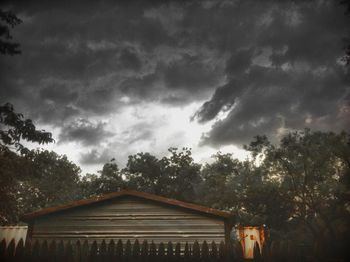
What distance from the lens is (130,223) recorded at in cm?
1179

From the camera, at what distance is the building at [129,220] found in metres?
11.4

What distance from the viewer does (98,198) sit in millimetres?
11938

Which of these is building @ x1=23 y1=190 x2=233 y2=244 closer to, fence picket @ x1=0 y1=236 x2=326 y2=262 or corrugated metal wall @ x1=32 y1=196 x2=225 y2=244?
corrugated metal wall @ x1=32 y1=196 x2=225 y2=244

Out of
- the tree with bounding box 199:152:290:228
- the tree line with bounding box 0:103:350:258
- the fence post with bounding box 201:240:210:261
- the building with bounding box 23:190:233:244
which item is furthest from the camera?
the tree with bounding box 199:152:290:228

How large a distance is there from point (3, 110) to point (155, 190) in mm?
30582

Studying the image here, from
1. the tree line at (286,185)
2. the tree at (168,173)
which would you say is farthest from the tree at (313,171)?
the tree at (168,173)

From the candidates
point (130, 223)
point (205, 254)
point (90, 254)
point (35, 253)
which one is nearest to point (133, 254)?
point (90, 254)

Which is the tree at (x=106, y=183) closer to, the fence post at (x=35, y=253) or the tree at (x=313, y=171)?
the tree at (x=313, y=171)

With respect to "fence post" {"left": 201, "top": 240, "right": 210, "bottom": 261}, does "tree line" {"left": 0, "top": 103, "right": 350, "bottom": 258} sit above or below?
above

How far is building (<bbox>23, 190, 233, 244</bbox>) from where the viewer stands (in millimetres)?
11414

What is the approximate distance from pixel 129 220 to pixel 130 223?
0.13 meters

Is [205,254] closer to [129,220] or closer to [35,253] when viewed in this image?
[35,253]

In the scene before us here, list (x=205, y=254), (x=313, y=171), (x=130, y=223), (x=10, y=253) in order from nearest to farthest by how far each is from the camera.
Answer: (x=10, y=253)
(x=205, y=254)
(x=130, y=223)
(x=313, y=171)

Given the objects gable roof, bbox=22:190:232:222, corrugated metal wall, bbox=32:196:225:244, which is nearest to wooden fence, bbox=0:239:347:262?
corrugated metal wall, bbox=32:196:225:244
